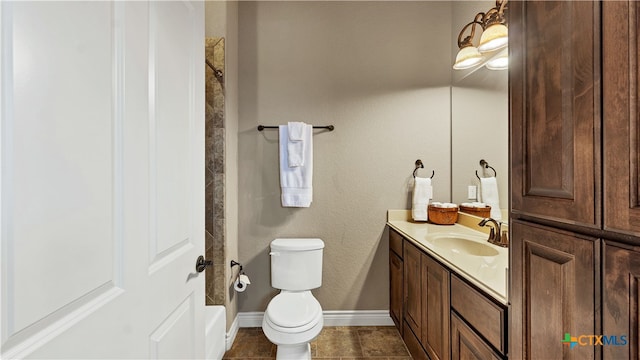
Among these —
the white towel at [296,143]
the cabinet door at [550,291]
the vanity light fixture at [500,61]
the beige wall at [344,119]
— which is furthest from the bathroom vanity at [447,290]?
the vanity light fixture at [500,61]

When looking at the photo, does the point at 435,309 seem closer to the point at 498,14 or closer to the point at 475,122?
the point at 475,122

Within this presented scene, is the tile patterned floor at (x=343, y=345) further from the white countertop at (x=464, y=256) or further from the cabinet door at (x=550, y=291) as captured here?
the cabinet door at (x=550, y=291)

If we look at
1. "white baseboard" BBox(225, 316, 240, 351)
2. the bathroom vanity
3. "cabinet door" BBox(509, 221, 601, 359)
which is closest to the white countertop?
the bathroom vanity

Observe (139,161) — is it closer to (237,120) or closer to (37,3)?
(37,3)

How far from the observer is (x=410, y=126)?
8.02 feet

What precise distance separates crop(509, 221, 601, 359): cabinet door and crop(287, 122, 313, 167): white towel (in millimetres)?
1643

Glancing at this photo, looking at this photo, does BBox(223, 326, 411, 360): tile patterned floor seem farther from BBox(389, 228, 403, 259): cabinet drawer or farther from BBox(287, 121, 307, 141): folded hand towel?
BBox(287, 121, 307, 141): folded hand towel

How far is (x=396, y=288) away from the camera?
2.21 m

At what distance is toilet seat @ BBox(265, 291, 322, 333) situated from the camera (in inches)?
66.9

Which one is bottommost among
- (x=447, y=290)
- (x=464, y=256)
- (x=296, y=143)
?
(x=447, y=290)

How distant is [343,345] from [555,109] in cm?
202

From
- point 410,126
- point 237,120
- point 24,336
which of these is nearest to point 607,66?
point 24,336

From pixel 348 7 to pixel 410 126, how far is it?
110 cm

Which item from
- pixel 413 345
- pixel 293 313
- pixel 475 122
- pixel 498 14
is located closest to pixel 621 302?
pixel 413 345
